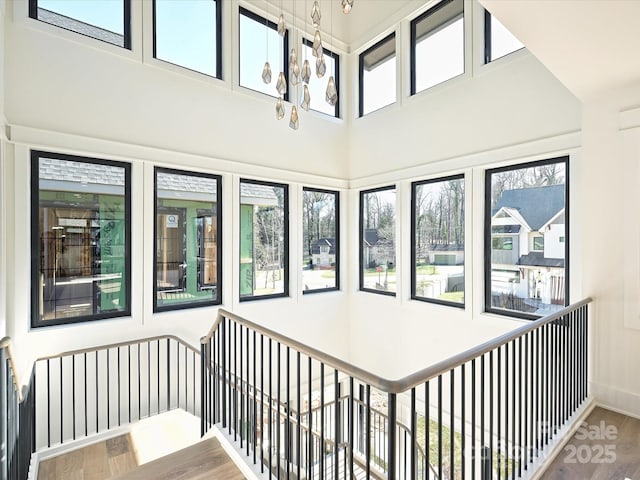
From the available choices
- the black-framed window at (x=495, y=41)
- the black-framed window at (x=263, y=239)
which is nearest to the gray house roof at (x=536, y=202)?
the black-framed window at (x=495, y=41)

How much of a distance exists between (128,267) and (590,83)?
4709mm

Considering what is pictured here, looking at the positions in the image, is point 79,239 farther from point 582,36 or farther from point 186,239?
point 582,36

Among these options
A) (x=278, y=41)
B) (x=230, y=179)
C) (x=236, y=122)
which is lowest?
(x=230, y=179)

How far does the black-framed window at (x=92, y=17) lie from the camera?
3.45m

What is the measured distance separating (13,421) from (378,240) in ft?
14.8

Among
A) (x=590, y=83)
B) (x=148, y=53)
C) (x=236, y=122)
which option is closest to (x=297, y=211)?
(x=236, y=122)

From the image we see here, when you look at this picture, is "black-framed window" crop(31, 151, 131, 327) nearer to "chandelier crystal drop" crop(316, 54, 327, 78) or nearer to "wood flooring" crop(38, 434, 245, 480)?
"wood flooring" crop(38, 434, 245, 480)

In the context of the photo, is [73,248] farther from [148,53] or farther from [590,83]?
[590,83]

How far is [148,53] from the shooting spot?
3.91 m

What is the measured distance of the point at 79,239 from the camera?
11.7 ft

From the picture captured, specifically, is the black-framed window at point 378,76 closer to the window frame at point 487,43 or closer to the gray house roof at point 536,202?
the window frame at point 487,43

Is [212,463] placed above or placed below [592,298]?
below

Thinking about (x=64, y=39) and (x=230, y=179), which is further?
(x=230, y=179)

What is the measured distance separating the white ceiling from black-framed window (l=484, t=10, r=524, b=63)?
1.57m
